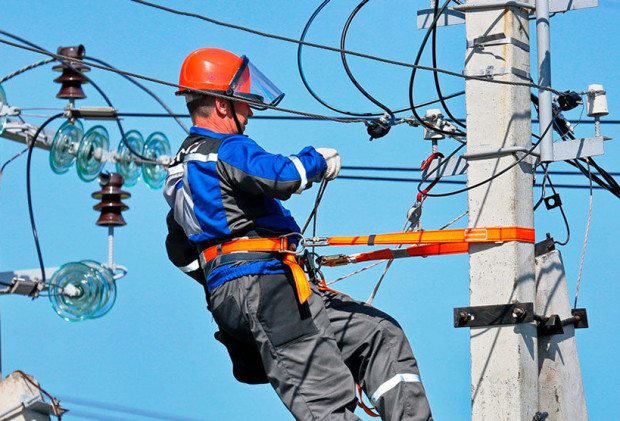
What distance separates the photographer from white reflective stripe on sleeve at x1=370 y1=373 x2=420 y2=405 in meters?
5.26

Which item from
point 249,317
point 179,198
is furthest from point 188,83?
point 249,317

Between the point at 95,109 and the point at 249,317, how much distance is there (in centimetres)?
609

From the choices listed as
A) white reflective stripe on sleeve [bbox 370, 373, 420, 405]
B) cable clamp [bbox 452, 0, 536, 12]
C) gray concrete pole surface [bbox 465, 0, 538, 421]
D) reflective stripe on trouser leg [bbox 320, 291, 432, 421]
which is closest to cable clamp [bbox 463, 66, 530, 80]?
gray concrete pole surface [bbox 465, 0, 538, 421]

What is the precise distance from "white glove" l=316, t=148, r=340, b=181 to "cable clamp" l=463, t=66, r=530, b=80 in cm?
93

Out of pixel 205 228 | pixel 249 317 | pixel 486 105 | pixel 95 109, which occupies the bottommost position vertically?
pixel 249 317

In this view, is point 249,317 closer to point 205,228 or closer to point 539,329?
point 205,228

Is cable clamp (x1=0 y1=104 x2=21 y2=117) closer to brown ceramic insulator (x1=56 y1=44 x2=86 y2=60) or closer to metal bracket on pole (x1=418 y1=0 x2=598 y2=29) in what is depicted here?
brown ceramic insulator (x1=56 y1=44 x2=86 y2=60)

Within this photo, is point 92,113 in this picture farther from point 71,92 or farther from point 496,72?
point 496,72

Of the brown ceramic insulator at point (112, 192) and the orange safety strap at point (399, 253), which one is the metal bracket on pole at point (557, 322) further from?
the brown ceramic insulator at point (112, 192)

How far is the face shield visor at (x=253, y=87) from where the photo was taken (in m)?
5.55

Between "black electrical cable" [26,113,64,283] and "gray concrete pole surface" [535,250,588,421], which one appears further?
"black electrical cable" [26,113,64,283]

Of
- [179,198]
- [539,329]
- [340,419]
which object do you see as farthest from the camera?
[539,329]

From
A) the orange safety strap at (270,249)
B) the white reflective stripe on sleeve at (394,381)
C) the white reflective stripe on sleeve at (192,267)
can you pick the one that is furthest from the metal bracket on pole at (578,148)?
the white reflective stripe on sleeve at (192,267)

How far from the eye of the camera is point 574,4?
595 cm
